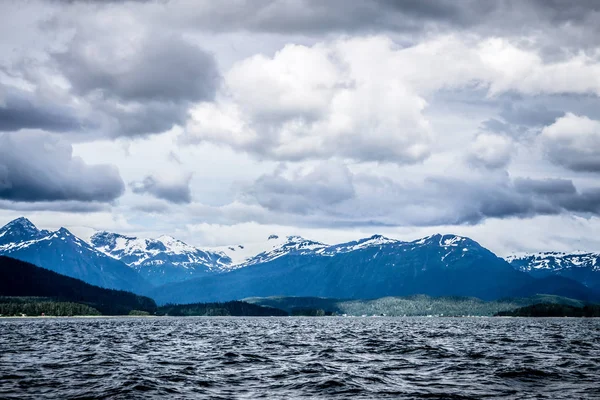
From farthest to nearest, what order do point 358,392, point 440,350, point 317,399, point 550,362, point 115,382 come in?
point 440,350 < point 550,362 < point 115,382 < point 358,392 < point 317,399

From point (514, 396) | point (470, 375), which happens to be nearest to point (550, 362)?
point (470, 375)

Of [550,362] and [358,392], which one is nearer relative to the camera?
[358,392]

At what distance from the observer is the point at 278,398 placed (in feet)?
152

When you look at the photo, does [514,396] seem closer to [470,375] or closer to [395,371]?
[470,375]

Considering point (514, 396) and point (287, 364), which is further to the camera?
point (287, 364)

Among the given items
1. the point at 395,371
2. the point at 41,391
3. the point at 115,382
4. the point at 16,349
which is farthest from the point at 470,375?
the point at 16,349

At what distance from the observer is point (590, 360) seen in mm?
75438

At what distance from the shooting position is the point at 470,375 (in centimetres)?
5988

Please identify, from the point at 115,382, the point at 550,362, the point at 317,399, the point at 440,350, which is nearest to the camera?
the point at 317,399

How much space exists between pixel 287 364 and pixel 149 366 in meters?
14.9

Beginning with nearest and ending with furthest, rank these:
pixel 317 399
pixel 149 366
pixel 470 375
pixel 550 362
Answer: pixel 317 399 < pixel 470 375 < pixel 149 366 < pixel 550 362

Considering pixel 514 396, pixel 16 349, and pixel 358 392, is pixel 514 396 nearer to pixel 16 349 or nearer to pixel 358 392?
pixel 358 392

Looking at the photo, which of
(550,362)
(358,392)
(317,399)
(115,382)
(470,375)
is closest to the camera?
(317,399)

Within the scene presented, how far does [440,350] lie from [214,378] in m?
44.7
